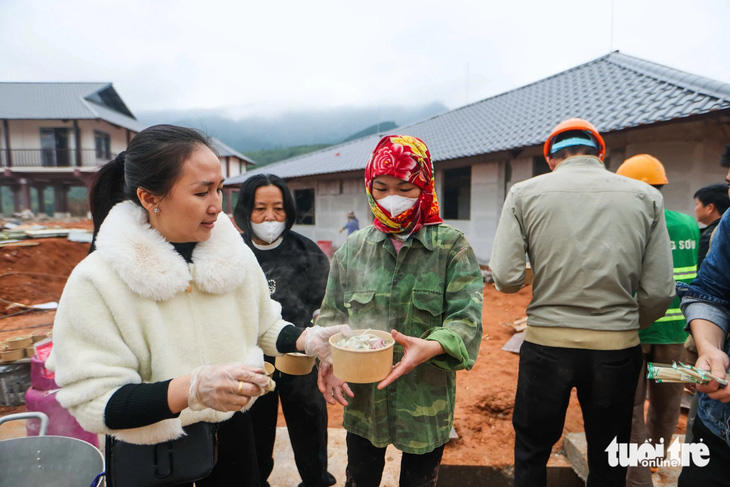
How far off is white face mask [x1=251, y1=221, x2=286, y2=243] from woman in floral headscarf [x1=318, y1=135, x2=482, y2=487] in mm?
1329

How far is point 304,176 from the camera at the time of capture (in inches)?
716

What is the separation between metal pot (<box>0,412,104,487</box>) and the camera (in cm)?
201

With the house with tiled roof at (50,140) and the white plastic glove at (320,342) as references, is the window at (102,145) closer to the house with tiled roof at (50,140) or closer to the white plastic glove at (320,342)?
the house with tiled roof at (50,140)

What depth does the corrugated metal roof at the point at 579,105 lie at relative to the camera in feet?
26.5

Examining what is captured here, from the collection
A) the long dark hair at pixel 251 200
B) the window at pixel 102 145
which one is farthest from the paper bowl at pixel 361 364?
the window at pixel 102 145

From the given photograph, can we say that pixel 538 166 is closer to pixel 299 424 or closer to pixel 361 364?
pixel 299 424

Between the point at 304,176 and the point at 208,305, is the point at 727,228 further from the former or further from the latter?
the point at 304,176

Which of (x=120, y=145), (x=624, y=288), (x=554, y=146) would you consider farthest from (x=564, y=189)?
(x=120, y=145)

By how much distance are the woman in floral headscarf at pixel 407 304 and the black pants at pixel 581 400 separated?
86cm

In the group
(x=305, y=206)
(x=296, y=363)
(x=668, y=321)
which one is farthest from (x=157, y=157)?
(x=305, y=206)

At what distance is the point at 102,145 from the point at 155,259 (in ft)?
120

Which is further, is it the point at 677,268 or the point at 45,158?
the point at 45,158

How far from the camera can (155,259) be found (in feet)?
4.84

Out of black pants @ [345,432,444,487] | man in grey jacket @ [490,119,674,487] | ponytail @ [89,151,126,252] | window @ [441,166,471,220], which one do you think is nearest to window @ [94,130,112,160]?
A: window @ [441,166,471,220]
